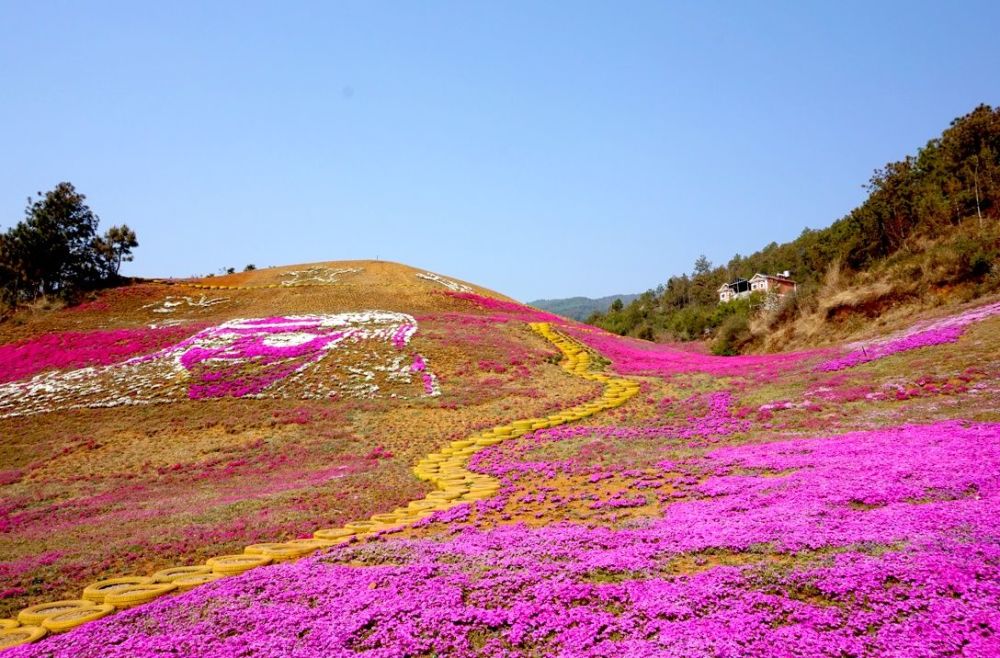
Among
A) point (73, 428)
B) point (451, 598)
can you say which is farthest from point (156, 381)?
point (451, 598)

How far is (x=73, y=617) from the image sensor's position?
798 cm

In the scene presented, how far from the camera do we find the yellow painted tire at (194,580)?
28.7ft

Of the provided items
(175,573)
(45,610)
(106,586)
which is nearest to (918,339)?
(175,573)

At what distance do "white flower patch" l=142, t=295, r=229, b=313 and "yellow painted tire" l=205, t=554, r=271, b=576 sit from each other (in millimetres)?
38452

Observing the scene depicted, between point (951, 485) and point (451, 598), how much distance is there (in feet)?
25.7

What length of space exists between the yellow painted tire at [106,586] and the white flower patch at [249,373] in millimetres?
16589

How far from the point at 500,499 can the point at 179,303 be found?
137ft

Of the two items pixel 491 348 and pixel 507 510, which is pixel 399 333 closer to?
pixel 491 348

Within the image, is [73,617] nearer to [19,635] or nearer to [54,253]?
[19,635]

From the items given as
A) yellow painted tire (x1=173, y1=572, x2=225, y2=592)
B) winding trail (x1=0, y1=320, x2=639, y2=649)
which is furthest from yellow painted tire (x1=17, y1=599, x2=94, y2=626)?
yellow painted tire (x1=173, y1=572, x2=225, y2=592)

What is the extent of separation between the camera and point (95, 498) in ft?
54.7

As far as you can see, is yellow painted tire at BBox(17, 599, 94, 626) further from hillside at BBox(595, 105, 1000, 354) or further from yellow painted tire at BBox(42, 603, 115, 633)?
hillside at BBox(595, 105, 1000, 354)

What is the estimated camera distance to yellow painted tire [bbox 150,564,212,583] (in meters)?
9.36

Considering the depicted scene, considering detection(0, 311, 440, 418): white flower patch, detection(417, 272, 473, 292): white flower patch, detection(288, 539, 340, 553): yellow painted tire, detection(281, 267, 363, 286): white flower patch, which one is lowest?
detection(288, 539, 340, 553): yellow painted tire
